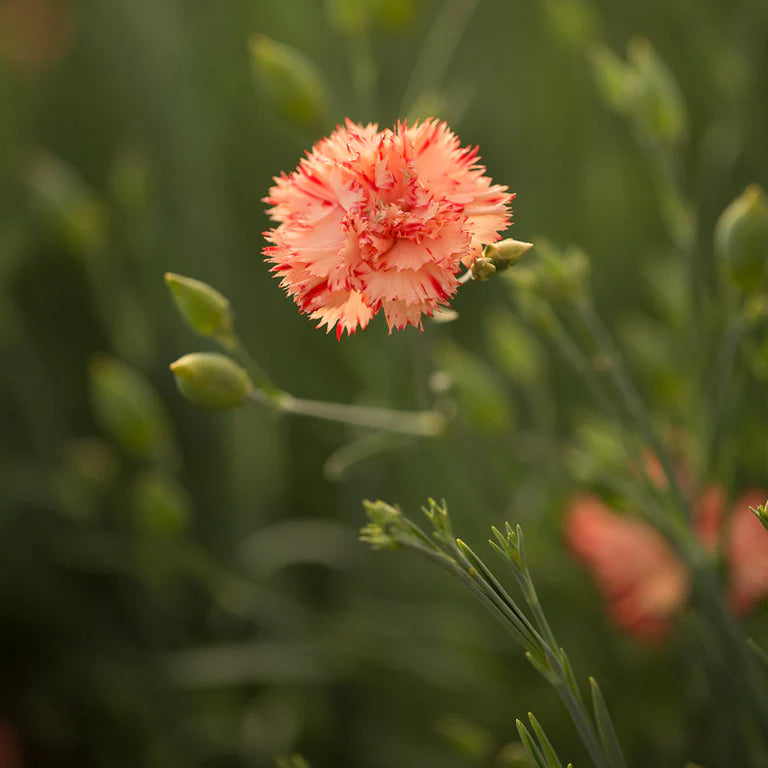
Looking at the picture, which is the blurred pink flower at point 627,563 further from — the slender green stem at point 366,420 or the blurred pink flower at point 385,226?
the blurred pink flower at point 385,226

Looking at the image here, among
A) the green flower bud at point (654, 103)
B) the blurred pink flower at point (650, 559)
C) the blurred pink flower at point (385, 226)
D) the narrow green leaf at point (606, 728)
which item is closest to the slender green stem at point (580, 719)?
the narrow green leaf at point (606, 728)

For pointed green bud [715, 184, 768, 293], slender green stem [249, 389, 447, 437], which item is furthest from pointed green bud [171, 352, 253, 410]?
pointed green bud [715, 184, 768, 293]

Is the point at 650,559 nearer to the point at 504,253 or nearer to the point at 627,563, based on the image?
the point at 627,563

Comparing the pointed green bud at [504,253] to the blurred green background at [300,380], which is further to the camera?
the blurred green background at [300,380]

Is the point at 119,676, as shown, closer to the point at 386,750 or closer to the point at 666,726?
the point at 386,750

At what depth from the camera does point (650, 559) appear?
63 cm

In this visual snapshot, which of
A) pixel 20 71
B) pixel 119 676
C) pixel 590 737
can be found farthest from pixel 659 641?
A: pixel 20 71

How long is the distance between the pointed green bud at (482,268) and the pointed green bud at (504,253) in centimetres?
1

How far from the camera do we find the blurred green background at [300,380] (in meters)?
0.67

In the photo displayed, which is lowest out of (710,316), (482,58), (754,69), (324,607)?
(324,607)

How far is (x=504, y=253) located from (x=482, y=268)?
2 centimetres

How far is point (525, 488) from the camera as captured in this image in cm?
67

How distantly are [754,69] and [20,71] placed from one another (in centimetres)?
84

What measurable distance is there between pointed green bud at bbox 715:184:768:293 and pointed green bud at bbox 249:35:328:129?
262 millimetres
